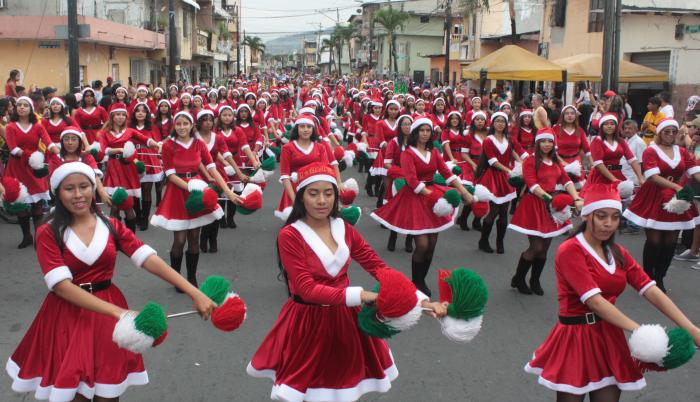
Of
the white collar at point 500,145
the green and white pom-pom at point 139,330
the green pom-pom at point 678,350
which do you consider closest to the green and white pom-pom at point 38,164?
the white collar at point 500,145

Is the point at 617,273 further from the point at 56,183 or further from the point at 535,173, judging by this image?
the point at 535,173

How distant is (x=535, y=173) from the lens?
7723 mm

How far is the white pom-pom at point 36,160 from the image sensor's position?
30.6 feet

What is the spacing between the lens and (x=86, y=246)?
3875mm

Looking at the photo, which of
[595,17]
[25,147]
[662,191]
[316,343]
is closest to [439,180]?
[662,191]

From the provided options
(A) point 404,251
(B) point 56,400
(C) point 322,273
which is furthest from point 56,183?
(A) point 404,251

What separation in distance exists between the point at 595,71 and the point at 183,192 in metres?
14.9

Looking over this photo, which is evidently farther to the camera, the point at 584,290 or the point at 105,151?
the point at 105,151

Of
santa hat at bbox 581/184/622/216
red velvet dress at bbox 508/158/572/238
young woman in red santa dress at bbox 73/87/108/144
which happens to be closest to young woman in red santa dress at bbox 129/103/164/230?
young woman in red santa dress at bbox 73/87/108/144

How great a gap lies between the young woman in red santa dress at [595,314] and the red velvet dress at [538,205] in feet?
11.3

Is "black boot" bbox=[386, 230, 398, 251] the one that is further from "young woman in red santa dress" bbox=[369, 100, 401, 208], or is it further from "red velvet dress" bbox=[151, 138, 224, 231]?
"red velvet dress" bbox=[151, 138, 224, 231]

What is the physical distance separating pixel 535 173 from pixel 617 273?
375cm

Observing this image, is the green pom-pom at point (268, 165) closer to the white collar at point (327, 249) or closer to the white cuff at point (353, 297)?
the white collar at point (327, 249)

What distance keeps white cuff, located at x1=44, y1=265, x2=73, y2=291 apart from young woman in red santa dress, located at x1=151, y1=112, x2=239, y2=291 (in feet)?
11.5
